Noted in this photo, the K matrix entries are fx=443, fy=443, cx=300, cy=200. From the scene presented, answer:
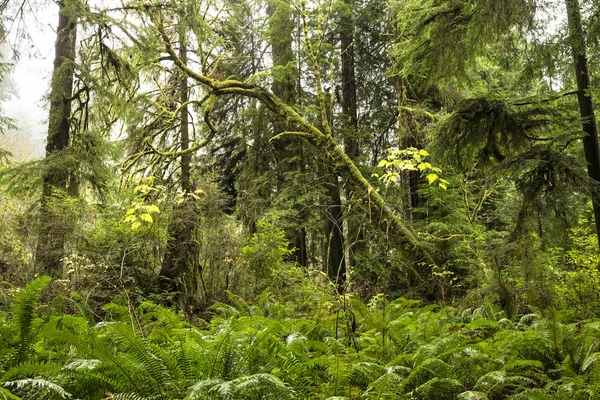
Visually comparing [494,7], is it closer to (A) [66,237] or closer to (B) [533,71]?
(B) [533,71]

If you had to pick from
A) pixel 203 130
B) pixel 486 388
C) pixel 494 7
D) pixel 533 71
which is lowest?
pixel 486 388

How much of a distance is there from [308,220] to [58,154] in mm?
6377

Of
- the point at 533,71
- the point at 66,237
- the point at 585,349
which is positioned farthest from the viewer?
the point at 66,237

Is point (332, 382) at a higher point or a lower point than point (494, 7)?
lower

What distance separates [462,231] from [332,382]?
859 centimetres

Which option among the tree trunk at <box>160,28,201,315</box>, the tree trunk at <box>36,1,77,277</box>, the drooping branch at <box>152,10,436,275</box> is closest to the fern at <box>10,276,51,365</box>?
the tree trunk at <box>36,1,77,277</box>

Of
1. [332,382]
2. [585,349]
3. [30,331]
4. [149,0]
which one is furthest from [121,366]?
[149,0]

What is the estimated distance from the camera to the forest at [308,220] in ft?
10.4

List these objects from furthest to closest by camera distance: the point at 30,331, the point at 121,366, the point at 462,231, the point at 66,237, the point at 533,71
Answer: the point at 462,231 → the point at 66,237 → the point at 533,71 → the point at 30,331 → the point at 121,366

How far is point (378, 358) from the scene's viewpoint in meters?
4.10

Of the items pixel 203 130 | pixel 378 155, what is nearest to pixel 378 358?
pixel 378 155

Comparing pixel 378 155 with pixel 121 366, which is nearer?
pixel 121 366

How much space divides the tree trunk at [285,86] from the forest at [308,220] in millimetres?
113

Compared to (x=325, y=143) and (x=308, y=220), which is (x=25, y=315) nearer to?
(x=325, y=143)
